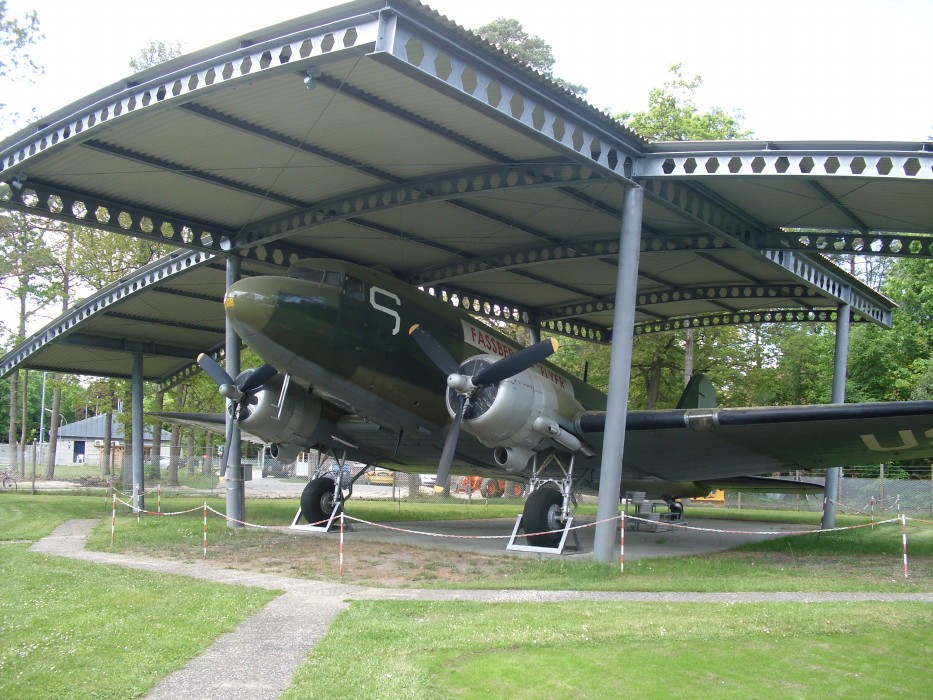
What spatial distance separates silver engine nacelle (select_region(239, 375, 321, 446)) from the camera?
63.5ft

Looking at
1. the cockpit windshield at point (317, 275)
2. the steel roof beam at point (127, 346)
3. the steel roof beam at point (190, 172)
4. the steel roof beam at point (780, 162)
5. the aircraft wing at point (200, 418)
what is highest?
the steel roof beam at point (780, 162)

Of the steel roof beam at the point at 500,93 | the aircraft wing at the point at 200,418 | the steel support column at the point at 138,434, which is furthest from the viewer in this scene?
the steel support column at the point at 138,434

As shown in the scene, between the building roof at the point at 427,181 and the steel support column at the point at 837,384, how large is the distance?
0.83 meters

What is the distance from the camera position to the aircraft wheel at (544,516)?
1605 centimetres

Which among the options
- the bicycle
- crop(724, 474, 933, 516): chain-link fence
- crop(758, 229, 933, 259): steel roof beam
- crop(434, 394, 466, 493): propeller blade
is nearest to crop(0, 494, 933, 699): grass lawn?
crop(434, 394, 466, 493): propeller blade

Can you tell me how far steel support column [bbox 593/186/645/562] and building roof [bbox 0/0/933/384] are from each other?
3.28 feet

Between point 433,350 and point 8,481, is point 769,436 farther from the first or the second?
point 8,481

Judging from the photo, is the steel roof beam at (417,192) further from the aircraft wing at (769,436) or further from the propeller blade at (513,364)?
the aircraft wing at (769,436)

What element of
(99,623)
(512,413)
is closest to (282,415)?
(512,413)

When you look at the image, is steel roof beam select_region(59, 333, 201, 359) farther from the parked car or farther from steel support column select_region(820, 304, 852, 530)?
the parked car

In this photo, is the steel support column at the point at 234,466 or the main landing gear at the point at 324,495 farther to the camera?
the main landing gear at the point at 324,495

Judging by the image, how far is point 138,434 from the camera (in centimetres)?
2886

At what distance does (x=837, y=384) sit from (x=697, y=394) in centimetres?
401

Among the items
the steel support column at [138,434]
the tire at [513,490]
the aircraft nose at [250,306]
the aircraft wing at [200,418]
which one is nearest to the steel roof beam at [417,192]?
the aircraft nose at [250,306]
